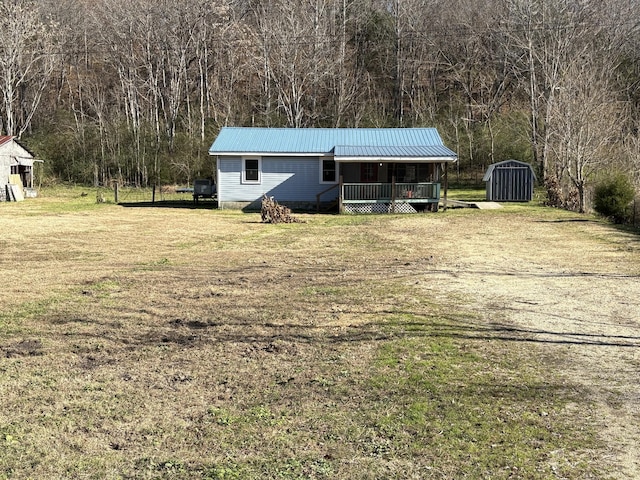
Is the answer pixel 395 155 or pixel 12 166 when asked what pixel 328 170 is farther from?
pixel 12 166

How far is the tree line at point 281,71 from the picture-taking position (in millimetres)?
36938

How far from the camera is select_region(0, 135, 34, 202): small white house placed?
2883 cm

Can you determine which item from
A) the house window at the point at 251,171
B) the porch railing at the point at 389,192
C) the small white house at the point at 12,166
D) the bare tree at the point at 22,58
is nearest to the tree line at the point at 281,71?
the bare tree at the point at 22,58

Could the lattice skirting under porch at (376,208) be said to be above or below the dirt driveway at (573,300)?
above

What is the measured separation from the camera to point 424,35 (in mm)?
45250

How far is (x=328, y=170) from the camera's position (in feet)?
84.9

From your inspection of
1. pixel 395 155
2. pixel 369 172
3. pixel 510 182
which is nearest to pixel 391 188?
pixel 395 155

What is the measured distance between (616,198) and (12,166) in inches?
1027

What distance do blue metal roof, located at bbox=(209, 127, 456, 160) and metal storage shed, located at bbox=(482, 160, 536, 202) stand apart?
3372 millimetres

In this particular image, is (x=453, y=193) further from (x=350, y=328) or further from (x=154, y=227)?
(x=350, y=328)

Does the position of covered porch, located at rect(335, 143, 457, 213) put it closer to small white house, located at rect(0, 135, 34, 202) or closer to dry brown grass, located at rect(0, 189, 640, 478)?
dry brown grass, located at rect(0, 189, 640, 478)

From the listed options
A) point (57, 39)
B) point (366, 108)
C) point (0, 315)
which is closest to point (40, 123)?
point (57, 39)

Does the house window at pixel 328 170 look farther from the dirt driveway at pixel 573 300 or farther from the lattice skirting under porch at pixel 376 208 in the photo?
the dirt driveway at pixel 573 300

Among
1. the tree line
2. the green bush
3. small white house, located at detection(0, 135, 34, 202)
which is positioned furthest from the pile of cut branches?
the tree line
